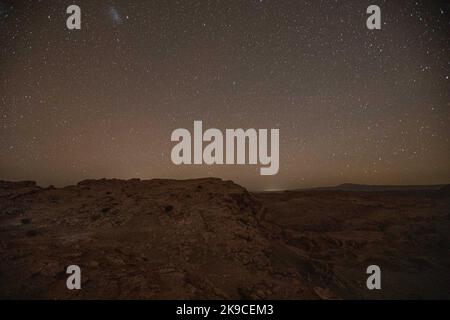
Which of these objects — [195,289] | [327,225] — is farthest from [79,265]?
[327,225]

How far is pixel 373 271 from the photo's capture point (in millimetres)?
15945

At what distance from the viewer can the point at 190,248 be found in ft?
44.3

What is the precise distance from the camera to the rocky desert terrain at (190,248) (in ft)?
35.2

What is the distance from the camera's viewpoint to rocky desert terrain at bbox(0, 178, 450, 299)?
35.2ft

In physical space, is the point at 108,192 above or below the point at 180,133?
below

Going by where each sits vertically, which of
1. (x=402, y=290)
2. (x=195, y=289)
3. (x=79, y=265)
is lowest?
(x=402, y=290)
